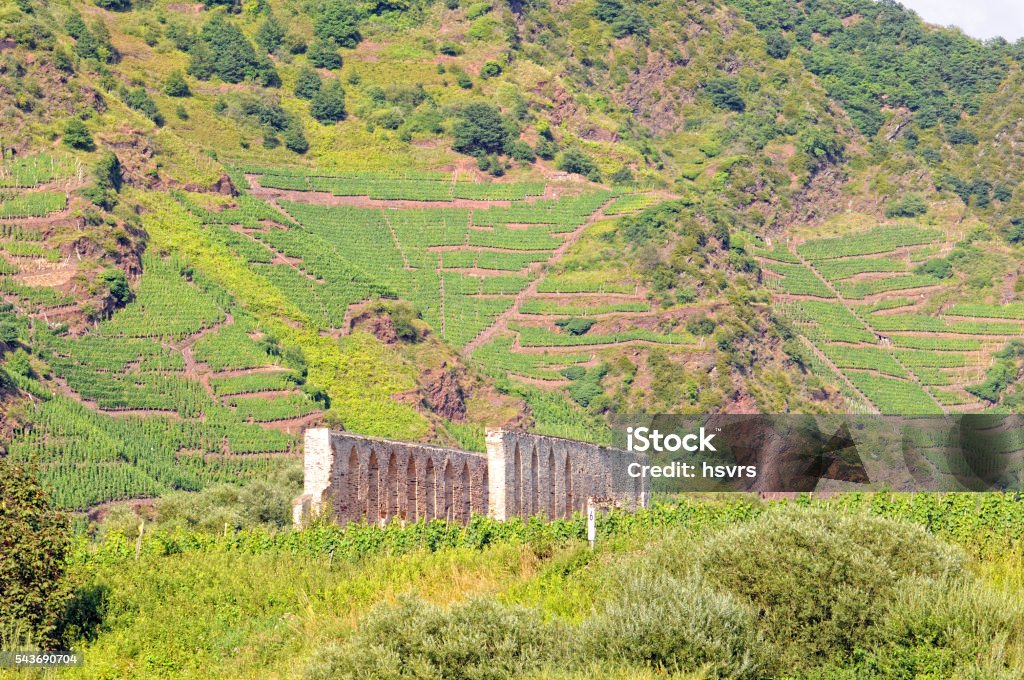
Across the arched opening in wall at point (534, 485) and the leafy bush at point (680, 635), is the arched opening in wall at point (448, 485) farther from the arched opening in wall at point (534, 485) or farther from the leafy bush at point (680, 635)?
the leafy bush at point (680, 635)

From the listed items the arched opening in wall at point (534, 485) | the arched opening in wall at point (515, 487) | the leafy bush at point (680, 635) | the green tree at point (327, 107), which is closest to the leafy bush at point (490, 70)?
the green tree at point (327, 107)

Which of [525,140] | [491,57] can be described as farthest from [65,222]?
[491,57]

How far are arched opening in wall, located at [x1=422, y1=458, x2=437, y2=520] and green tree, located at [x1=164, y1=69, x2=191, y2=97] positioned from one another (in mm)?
72113

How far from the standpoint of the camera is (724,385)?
300ft

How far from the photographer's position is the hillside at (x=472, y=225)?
78.4 m

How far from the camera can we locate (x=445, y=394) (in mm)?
85500

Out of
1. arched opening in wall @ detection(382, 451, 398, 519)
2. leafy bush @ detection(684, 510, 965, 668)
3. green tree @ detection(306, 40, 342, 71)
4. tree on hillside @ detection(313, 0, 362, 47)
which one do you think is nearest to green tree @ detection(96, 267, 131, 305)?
arched opening in wall @ detection(382, 451, 398, 519)

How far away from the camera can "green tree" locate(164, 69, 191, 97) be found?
117m

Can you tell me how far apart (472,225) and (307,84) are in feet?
64.4

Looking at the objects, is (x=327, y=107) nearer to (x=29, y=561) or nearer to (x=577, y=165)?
(x=577, y=165)

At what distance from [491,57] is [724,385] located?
45569 millimetres

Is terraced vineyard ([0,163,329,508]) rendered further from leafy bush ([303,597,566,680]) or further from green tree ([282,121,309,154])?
leafy bush ([303,597,566,680])

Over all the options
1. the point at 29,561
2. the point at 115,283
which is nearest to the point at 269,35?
the point at 115,283

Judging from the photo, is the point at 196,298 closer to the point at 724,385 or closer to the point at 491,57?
the point at 724,385
